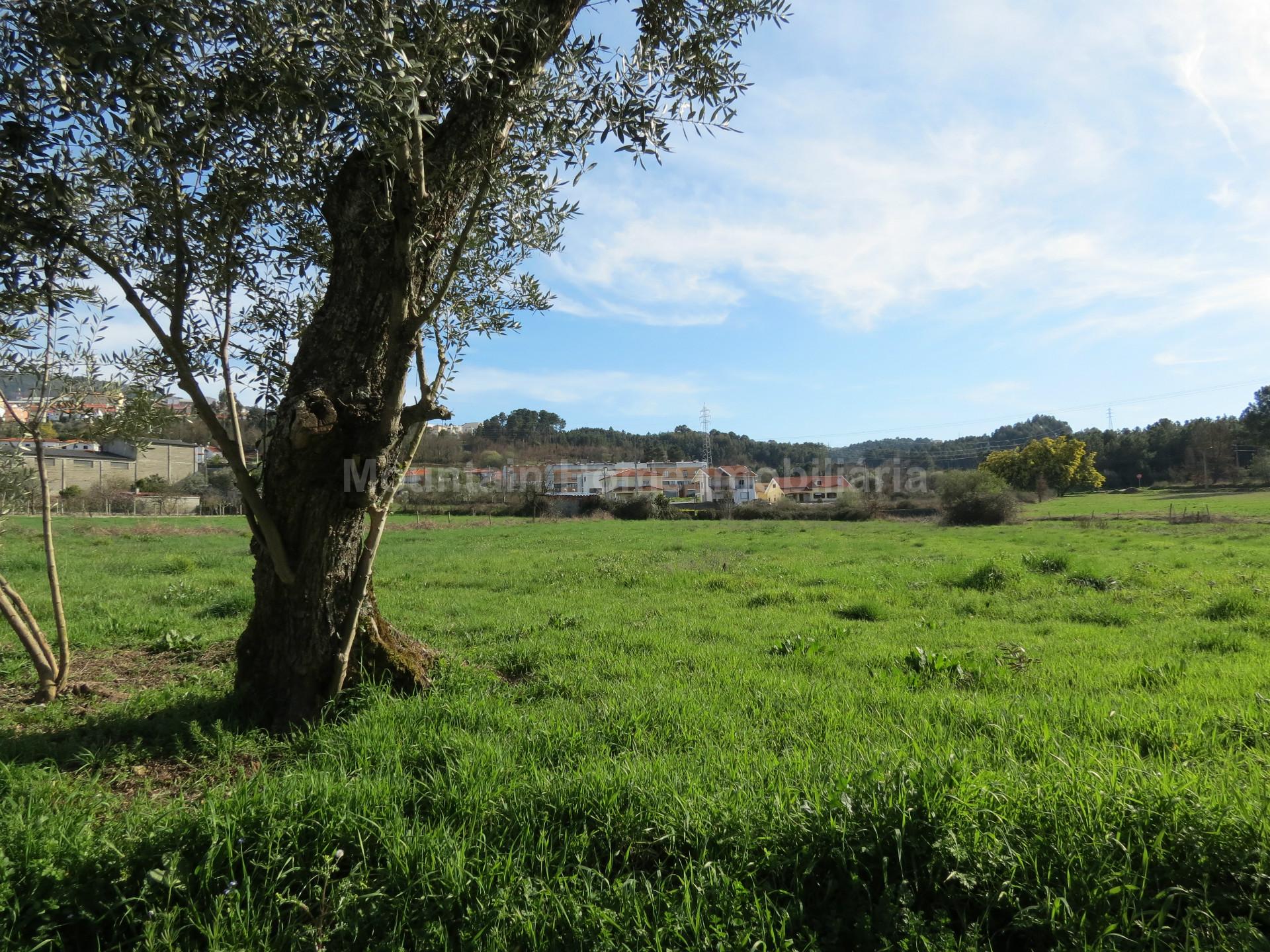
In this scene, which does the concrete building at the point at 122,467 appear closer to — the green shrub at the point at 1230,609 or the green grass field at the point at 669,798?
the green grass field at the point at 669,798

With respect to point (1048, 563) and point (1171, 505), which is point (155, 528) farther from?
point (1171, 505)

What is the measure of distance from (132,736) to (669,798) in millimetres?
4112

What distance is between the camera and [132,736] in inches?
185

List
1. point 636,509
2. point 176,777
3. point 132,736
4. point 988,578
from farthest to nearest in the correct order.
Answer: point 636,509 < point 988,578 < point 132,736 < point 176,777

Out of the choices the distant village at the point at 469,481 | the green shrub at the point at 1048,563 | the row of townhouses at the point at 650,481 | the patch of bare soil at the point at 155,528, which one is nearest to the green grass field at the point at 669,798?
the green shrub at the point at 1048,563

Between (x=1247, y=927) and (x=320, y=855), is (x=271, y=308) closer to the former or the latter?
(x=320, y=855)

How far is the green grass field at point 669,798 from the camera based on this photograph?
2682mm

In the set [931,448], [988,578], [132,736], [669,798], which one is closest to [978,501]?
[988,578]

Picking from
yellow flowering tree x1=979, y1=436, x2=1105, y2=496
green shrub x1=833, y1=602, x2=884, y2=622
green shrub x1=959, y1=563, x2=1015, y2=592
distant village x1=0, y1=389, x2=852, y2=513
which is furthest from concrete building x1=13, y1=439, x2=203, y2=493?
yellow flowering tree x1=979, y1=436, x2=1105, y2=496

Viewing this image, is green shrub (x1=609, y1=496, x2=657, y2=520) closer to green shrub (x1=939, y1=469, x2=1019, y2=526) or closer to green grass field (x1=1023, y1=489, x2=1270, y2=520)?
green shrub (x1=939, y1=469, x2=1019, y2=526)

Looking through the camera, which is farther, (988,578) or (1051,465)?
(1051,465)

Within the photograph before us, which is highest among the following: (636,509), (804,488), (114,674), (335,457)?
(335,457)

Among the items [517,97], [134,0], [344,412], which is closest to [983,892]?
[344,412]

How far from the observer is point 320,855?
3.06m
